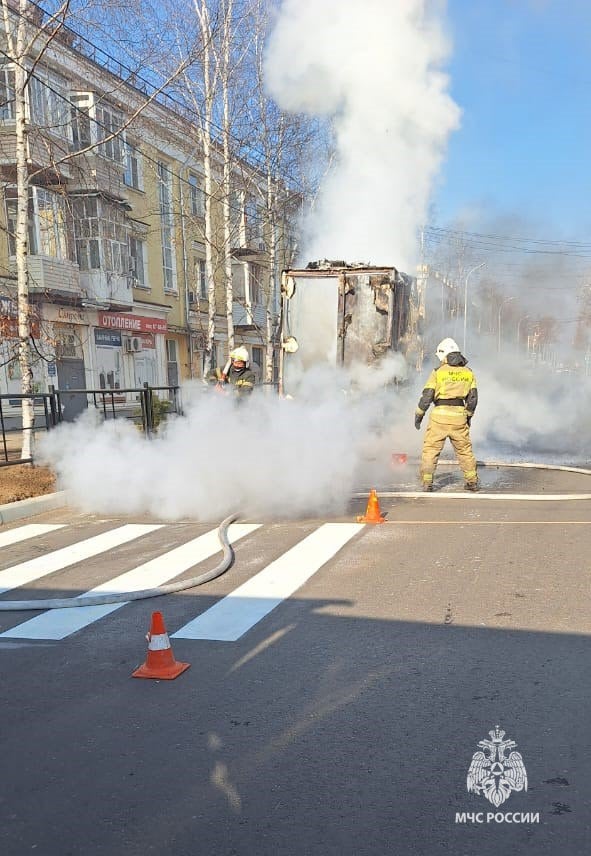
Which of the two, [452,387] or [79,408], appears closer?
[452,387]

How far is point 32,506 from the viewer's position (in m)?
8.30

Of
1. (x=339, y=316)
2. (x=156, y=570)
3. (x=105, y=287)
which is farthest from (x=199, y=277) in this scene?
(x=156, y=570)

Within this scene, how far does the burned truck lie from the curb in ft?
15.8

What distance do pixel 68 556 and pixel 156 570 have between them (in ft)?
3.64

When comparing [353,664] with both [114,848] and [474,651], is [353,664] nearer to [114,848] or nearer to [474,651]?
[474,651]

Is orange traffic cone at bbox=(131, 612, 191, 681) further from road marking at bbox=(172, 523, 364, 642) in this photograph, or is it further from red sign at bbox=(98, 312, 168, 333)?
red sign at bbox=(98, 312, 168, 333)

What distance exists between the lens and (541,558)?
5.28m

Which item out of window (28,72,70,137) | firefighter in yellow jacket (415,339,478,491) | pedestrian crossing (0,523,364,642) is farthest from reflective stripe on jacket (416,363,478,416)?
window (28,72,70,137)

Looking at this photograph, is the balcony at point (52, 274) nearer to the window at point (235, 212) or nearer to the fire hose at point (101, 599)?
the window at point (235, 212)

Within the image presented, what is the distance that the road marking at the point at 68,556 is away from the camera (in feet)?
18.0

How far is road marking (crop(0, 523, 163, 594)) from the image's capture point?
548 centimetres

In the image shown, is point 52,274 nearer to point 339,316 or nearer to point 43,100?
point 43,100

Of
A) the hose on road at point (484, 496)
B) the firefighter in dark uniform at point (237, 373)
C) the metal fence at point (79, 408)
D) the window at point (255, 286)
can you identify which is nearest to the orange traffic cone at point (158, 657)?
the hose on road at point (484, 496)

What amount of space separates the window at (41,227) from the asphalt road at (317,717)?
1629 cm
